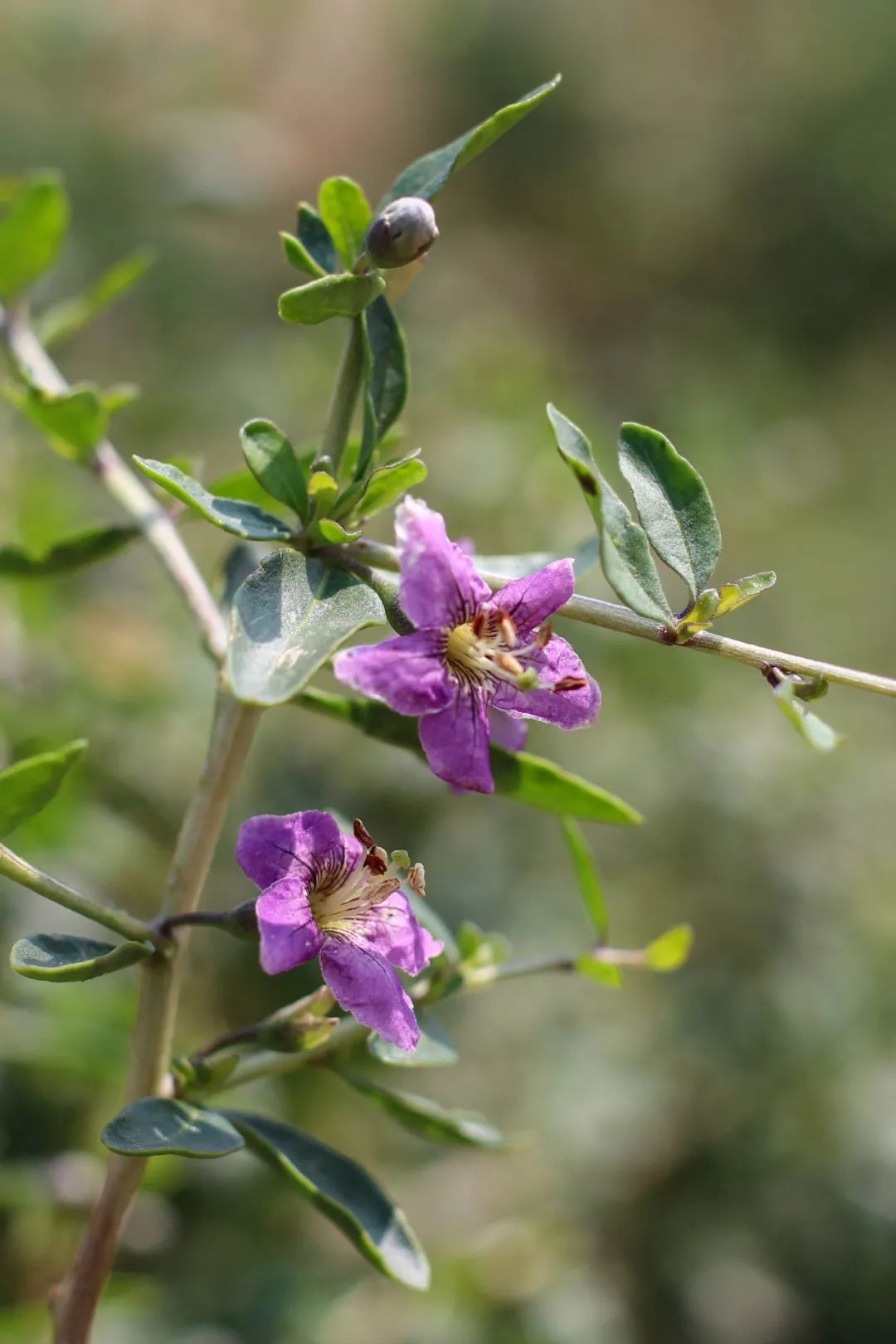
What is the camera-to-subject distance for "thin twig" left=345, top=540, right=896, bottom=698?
75 cm

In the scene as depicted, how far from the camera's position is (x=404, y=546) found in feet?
2.37

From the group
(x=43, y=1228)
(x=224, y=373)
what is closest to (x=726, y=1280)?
(x=43, y=1228)

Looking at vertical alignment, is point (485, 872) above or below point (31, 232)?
below

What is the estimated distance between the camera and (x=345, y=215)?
0.86 m

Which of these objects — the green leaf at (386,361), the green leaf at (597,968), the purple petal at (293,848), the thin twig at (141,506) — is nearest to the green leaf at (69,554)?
the thin twig at (141,506)

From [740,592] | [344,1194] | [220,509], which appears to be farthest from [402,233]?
[344,1194]

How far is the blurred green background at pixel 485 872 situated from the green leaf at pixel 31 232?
1.96 ft

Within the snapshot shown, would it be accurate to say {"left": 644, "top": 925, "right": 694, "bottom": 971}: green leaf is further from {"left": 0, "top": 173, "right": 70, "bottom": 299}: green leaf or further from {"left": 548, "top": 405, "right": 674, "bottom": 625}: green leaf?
{"left": 0, "top": 173, "right": 70, "bottom": 299}: green leaf

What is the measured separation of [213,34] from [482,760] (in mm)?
5998

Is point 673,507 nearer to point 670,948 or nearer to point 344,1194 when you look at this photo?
point 670,948

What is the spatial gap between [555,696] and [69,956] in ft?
1.07

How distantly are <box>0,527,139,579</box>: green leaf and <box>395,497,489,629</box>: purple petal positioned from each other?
40 centimetres

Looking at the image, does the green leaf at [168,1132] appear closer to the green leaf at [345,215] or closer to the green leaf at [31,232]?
the green leaf at [345,215]

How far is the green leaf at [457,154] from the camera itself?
762 mm
